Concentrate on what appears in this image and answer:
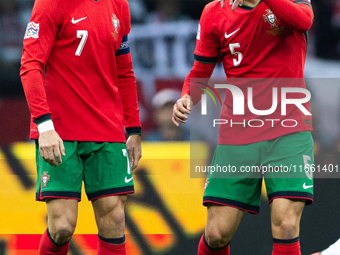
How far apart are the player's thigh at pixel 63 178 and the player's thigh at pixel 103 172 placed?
79 mm

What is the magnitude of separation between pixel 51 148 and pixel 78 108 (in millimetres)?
373

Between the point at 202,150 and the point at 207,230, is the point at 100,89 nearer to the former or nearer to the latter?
the point at 207,230

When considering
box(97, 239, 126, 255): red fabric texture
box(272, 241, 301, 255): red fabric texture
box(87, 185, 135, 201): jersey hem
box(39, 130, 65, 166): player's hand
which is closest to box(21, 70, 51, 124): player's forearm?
box(39, 130, 65, 166): player's hand

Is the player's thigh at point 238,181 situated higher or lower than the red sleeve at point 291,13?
lower

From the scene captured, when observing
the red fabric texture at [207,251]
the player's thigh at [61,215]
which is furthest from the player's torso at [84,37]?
the red fabric texture at [207,251]

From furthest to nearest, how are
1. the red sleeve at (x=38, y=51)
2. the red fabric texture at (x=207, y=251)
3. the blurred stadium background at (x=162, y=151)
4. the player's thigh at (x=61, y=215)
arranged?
the blurred stadium background at (x=162, y=151) → the red fabric texture at (x=207, y=251) → the player's thigh at (x=61, y=215) → the red sleeve at (x=38, y=51)

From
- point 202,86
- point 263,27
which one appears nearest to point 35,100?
point 202,86

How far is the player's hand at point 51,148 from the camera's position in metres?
2.56

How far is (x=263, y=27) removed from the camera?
2900mm

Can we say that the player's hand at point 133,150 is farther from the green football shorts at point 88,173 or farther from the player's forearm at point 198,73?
the player's forearm at point 198,73

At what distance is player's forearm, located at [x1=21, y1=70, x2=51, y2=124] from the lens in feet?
8.70

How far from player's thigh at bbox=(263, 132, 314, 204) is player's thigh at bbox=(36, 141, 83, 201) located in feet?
3.24

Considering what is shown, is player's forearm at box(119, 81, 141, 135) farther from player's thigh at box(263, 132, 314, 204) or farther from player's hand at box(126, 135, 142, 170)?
player's thigh at box(263, 132, 314, 204)

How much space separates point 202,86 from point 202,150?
924mm
